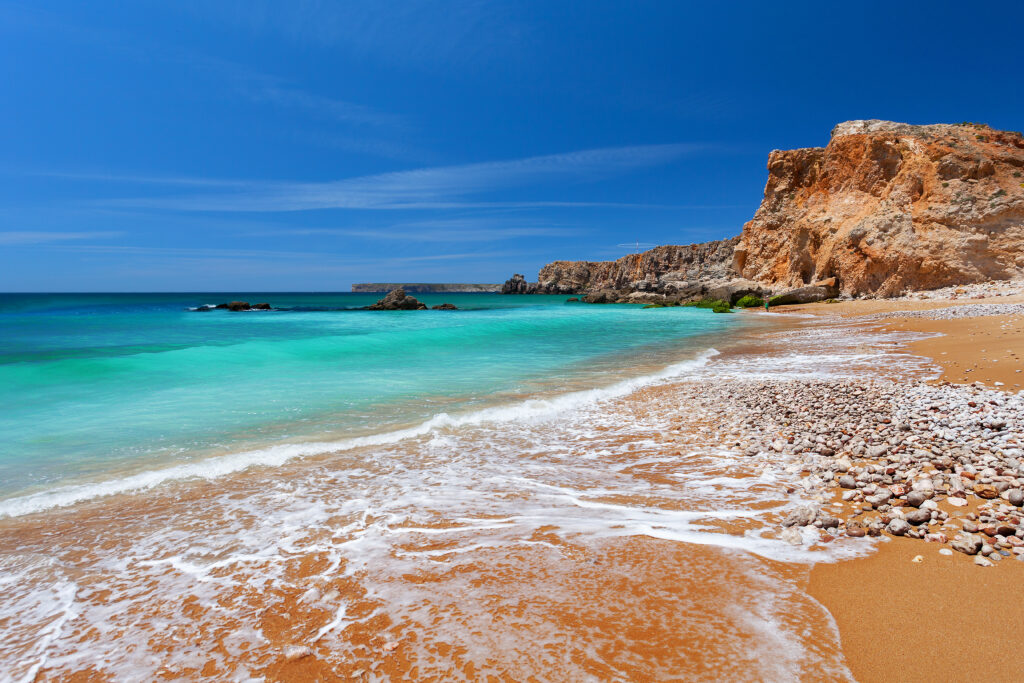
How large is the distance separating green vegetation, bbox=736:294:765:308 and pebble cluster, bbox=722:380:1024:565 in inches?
1440

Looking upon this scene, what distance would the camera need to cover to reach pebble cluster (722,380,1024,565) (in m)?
3.23

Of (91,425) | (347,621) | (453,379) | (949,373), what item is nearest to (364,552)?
(347,621)

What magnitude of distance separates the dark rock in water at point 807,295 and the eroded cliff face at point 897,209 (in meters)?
0.95

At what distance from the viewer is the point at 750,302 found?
4097cm

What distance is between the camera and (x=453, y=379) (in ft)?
37.2

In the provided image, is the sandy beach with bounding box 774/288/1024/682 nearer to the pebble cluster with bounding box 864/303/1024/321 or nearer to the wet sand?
the wet sand

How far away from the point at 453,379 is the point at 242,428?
16.2 feet

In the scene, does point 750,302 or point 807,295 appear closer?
point 807,295

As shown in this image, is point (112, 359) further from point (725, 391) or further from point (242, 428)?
point (725, 391)

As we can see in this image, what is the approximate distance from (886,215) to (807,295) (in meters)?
7.22

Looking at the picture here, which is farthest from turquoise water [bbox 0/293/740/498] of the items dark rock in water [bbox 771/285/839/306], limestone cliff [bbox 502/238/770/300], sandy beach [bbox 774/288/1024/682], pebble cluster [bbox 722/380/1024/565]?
limestone cliff [bbox 502/238/770/300]

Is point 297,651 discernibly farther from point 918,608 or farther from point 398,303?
point 398,303

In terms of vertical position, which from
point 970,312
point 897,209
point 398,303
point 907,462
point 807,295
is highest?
point 897,209

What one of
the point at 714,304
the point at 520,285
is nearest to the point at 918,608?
the point at 714,304
